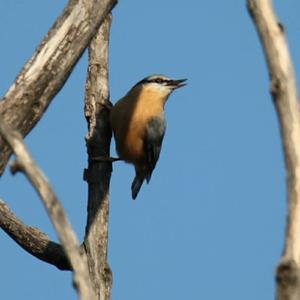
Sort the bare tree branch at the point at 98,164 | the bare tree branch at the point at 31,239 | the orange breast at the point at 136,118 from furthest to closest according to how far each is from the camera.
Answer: the orange breast at the point at 136,118 < the bare tree branch at the point at 31,239 < the bare tree branch at the point at 98,164

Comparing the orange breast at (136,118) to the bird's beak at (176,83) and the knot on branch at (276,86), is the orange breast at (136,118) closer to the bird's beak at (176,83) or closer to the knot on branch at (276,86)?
the bird's beak at (176,83)

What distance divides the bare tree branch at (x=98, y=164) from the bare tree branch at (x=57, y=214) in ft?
11.4

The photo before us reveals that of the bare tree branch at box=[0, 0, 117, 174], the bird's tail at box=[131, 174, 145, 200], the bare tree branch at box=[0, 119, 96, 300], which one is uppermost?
the bird's tail at box=[131, 174, 145, 200]

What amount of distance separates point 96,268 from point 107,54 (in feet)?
7.49

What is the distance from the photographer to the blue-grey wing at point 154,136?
991 centimetres

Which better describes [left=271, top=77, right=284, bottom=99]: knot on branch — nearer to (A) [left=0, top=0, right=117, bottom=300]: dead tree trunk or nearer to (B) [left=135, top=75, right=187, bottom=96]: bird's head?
(A) [left=0, top=0, right=117, bottom=300]: dead tree trunk

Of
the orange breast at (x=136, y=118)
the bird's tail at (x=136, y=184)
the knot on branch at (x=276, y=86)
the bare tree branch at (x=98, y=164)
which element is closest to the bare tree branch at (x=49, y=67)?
the bare tree branch at (x=98, y=164)

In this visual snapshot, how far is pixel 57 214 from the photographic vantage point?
3803mm

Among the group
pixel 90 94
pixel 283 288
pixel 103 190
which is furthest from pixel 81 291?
pixel 90 94

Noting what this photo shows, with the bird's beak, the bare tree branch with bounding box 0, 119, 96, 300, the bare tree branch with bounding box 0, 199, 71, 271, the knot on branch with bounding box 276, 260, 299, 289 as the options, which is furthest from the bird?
the knot on branch with bounding box 276, 260, 299, 289

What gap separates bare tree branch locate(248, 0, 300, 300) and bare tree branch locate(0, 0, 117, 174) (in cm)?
204

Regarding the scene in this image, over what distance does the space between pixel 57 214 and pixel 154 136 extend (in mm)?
6170

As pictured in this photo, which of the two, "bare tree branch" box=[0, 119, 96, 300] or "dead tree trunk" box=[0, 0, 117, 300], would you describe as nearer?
"bare tree branch" box=[0, 119, 96, 300]

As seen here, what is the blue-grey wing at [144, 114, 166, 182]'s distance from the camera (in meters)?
9.91
